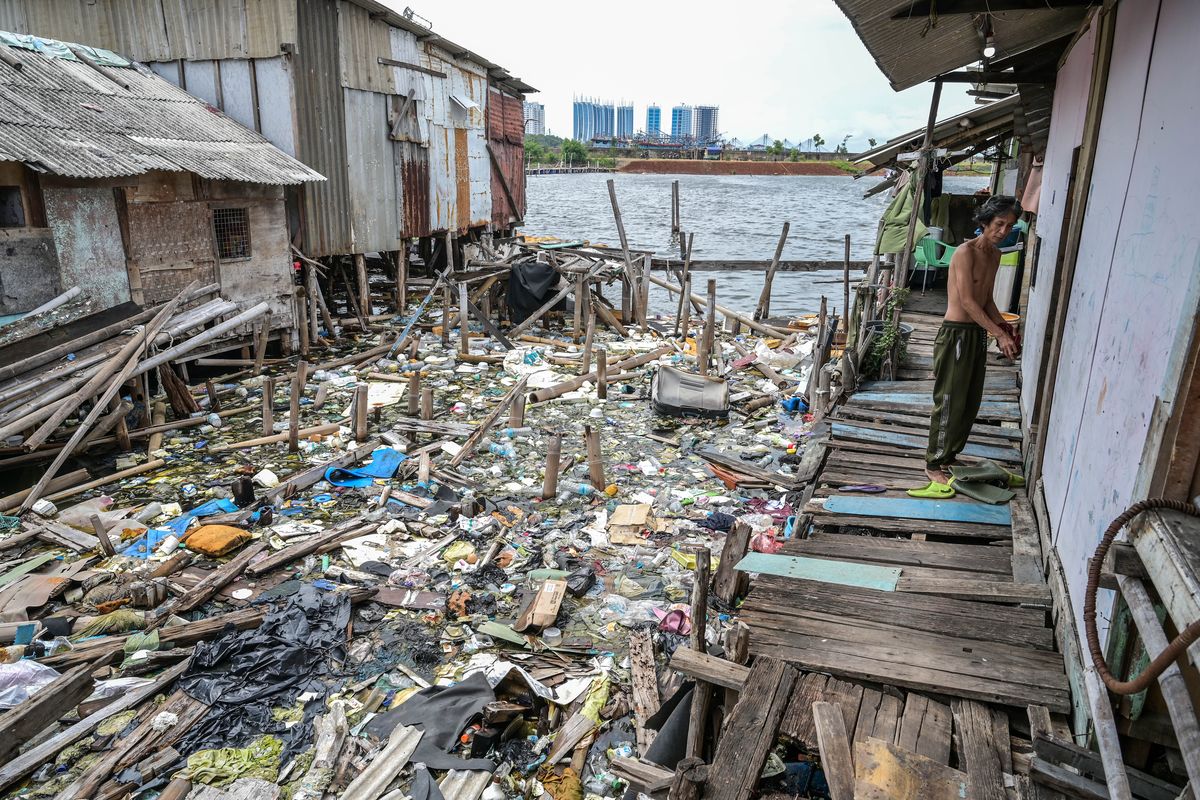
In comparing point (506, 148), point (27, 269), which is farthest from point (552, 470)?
point (506, 148)

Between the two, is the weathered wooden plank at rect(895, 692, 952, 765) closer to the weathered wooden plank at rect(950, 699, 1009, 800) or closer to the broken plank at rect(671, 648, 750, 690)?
the weathered wooden plank at rect(950, 699, 1009, 800)

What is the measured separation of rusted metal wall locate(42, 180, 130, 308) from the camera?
1038cm

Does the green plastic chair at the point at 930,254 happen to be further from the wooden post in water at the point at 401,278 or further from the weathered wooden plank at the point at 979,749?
the wooden post in water at the point at 401,278

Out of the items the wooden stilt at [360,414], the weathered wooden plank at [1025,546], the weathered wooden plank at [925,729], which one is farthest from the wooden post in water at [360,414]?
the weathered wooden plank at [925,729]

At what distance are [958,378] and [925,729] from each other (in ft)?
10.4

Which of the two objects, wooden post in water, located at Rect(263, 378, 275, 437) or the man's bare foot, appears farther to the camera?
wooden post in water, located at Rect(263, 378, 275, 437)

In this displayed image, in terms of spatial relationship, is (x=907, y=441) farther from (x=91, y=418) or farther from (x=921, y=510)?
(x=91, y=418)

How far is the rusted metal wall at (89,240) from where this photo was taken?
1038 cm

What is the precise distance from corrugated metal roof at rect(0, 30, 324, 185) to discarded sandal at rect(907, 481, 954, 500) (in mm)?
10445

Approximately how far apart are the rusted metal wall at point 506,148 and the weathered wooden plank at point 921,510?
18.7m

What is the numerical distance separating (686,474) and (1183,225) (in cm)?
700

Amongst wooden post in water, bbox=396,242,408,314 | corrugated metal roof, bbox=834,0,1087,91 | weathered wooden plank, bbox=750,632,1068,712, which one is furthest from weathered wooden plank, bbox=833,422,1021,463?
wooden post in water, bbox=396,242,408,314

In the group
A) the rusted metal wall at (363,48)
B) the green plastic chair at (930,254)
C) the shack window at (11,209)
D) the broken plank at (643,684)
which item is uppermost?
the rusted metal wall at (363,48)

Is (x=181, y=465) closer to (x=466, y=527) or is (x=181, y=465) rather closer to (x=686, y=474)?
(x=466, y=527)
